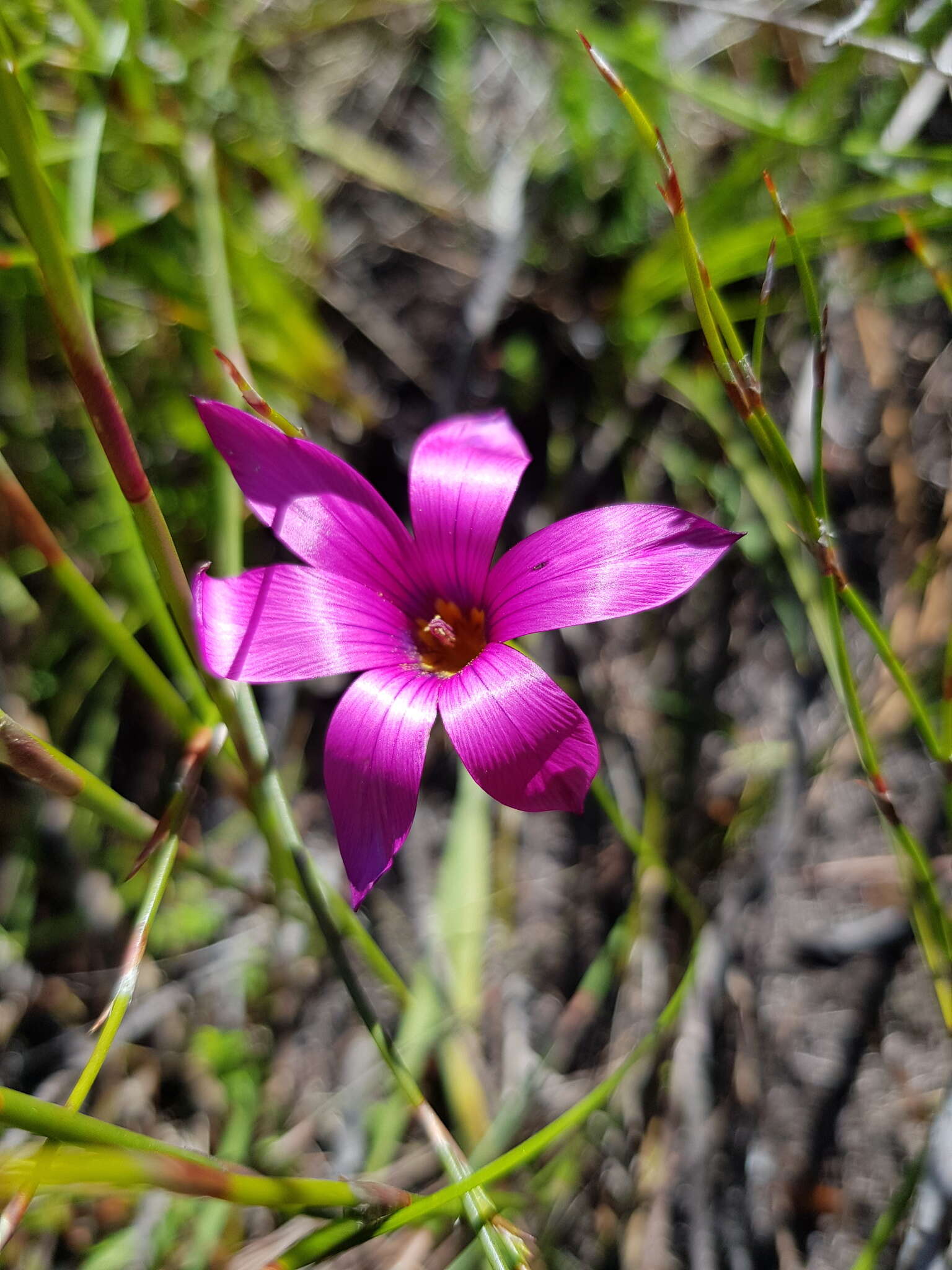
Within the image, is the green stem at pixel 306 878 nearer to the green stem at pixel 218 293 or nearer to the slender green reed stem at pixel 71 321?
the green stem at pixel 218 293

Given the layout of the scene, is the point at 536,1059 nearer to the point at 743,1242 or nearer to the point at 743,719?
the point at 743,1242

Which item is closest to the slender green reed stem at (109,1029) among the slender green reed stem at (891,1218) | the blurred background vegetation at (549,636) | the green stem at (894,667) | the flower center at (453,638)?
the flower center at (453,638)

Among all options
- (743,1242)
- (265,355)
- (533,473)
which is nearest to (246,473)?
(265,355)

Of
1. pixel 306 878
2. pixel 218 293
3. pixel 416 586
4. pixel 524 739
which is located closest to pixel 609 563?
pixel 524 739

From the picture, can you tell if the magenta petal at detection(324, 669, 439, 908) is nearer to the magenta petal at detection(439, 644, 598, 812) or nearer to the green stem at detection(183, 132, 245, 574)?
the magenta petal at detection(439, 644, 598, 812)

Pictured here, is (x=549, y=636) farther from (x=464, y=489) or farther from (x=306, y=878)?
(x=306, y=878)

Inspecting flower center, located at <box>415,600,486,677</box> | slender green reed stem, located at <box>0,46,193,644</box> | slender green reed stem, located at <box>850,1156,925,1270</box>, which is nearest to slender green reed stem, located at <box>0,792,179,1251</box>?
slender green reed stem, located at <box>0,46,193,644</box>

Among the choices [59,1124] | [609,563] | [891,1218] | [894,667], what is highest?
[609,563]
